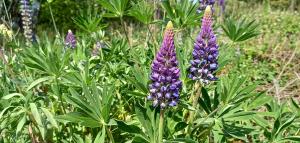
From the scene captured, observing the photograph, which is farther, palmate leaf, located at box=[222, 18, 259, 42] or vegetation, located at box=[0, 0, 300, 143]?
palmate leaf, located at box=[222, 18, 259, 42]

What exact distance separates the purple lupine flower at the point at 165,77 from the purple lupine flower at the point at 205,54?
0.21 m

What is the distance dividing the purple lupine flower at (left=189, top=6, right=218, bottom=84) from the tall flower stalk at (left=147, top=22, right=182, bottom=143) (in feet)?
0.68

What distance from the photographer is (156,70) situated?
1646mm

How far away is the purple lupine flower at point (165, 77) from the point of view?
1.59 m

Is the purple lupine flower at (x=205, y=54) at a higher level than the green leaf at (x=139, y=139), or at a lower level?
higher

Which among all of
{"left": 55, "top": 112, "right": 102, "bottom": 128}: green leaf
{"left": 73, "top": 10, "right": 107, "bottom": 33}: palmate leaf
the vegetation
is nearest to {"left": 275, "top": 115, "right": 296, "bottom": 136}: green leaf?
the vegetation

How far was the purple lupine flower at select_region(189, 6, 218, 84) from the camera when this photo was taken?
1823 mm

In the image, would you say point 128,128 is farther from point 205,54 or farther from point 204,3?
point 204,3

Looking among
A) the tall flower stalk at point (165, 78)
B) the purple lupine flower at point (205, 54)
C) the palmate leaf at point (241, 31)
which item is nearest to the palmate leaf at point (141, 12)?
the palmate leaf at point (241, 31)

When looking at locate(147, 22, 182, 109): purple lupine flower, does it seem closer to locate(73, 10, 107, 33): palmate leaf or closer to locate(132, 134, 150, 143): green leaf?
locate(132, 134, 150, 143): green leaf

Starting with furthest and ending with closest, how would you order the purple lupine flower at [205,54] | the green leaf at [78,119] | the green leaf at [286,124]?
the green leaf at [286,124] → the purple lupine flower at [205,54] → the green leaf at [78,119]

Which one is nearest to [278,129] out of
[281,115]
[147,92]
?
[281,115]

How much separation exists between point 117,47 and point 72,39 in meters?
0.59

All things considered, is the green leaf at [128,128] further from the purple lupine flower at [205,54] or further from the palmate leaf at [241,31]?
the palmate leaf at [241,31]
